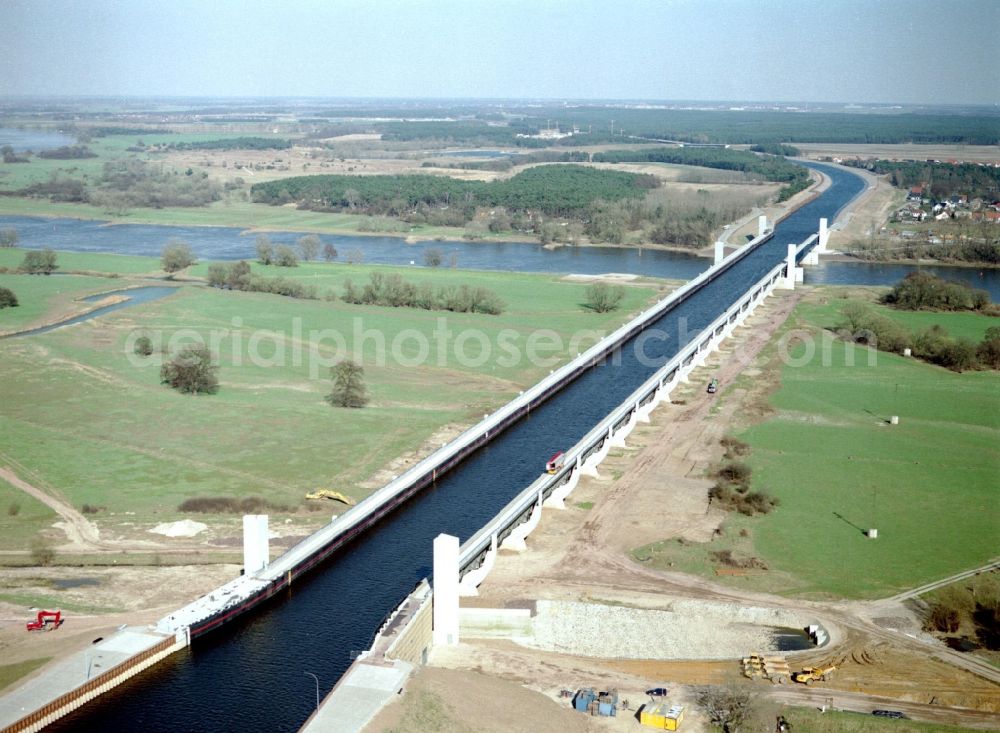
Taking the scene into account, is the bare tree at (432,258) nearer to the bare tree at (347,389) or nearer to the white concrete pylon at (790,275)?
the white concrete pylon at (790,275)

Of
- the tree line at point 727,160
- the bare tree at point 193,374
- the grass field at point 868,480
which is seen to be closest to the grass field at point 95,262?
the bare tree at point 193,374

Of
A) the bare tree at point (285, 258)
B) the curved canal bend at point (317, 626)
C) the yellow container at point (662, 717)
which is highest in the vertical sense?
the bare tree at point (285, 258)

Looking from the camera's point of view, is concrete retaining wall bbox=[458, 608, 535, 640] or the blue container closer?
the blue container

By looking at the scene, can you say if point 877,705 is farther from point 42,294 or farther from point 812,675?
point 42,294

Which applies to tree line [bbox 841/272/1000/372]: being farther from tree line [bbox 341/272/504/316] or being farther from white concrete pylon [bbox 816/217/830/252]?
white concrete pylon [bbox 816/217/830/252]

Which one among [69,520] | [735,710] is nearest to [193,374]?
[69,520]

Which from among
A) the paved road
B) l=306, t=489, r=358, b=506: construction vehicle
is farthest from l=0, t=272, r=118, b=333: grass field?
the paved road
